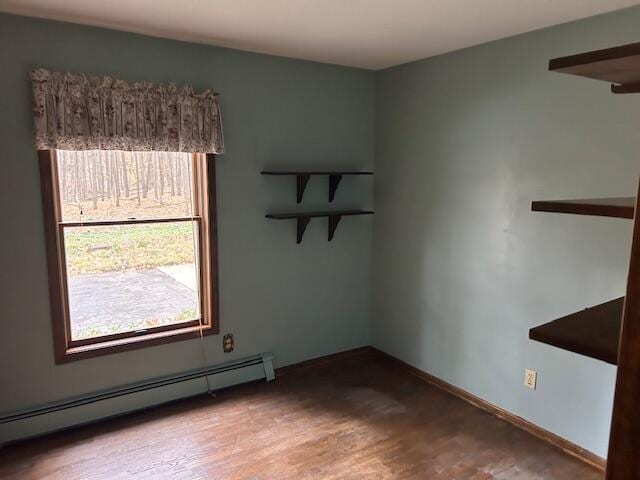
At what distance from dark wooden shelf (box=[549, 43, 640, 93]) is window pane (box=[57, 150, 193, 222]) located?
8.13ft

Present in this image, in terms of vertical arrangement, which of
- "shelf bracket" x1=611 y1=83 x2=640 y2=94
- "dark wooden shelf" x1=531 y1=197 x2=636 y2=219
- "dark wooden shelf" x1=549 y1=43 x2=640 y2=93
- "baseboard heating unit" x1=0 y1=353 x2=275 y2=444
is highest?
"dark wooden shelf" x1=549 y1=43 x2=640 y2=93

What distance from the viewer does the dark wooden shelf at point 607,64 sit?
0.88 m

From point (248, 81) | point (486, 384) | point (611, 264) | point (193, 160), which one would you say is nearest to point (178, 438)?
point (193, 160)

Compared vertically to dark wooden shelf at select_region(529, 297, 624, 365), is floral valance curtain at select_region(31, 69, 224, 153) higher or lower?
higher

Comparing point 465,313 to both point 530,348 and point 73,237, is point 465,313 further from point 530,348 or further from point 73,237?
point 73,237

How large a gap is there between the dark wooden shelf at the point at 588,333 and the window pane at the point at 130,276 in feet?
8.20

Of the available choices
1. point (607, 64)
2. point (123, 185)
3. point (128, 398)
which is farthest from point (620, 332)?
point (128, 398)

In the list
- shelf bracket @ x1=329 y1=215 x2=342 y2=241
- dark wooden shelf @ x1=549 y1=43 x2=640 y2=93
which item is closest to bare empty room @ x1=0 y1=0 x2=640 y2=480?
shelf bracket @ x1=329 y1=215 x2=342 y2=241

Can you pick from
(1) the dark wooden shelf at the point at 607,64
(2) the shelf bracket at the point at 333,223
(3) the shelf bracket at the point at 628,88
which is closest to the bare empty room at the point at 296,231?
(2) the shelf bracket at the point at 333,223

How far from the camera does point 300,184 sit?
3396mm

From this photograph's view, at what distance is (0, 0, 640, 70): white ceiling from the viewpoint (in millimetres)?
2250

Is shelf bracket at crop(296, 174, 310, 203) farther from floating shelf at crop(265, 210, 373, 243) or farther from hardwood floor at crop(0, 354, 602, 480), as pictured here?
hardwood floor at crop(0, 354, 602, 480)

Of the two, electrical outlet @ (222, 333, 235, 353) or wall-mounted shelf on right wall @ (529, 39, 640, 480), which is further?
electrical outlet @ (222, 333, 235, 353)

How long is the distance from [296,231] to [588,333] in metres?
2.61
